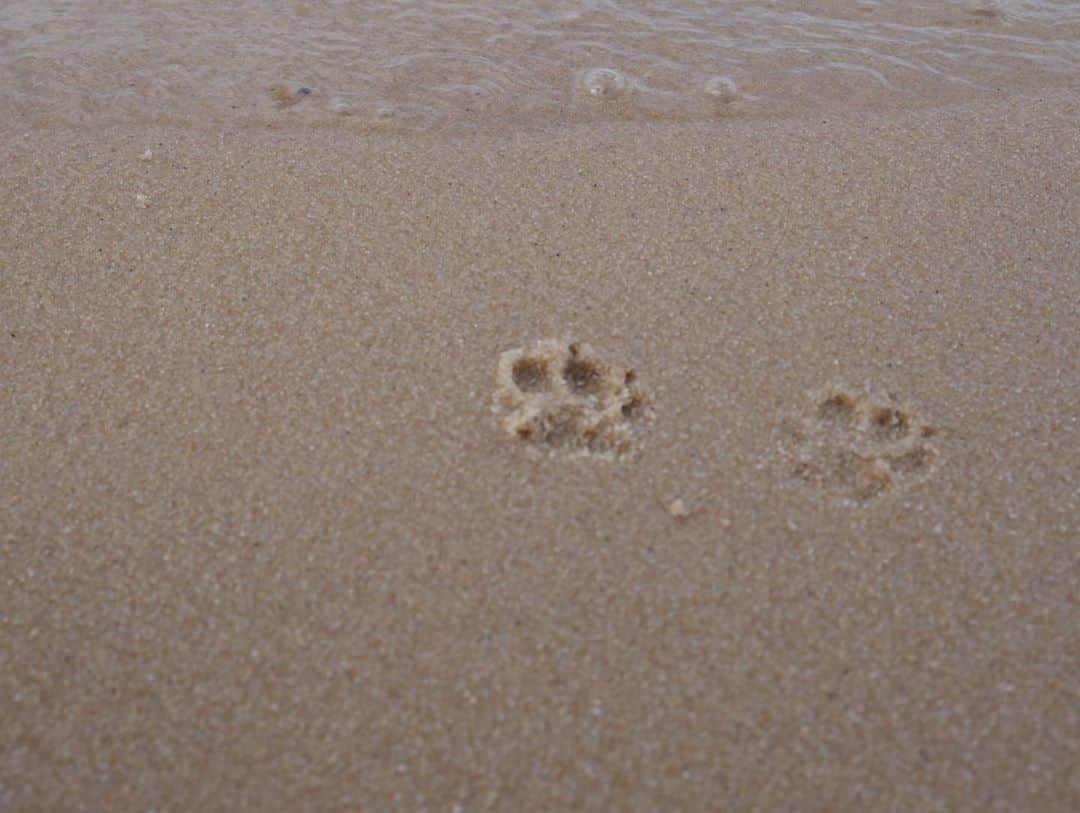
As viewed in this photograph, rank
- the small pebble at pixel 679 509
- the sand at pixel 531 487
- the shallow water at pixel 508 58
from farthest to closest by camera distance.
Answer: the shallow water at pixel 508 58
the small pebble at pixel 679 509
the sand at pixel 531 487

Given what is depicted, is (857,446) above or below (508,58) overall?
below

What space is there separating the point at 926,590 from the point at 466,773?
0.82 m

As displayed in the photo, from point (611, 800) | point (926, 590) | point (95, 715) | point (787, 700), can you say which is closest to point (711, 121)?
point (926, 590)

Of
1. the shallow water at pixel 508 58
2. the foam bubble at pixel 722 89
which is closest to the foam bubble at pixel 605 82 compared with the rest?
the shallow water at pixel 508 58

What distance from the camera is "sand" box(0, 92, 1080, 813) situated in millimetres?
1388

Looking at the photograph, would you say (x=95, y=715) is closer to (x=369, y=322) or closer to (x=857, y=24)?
(x=369, y=322)

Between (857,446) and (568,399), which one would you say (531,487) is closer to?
(568,399)

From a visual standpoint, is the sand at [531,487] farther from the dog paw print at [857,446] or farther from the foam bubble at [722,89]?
the foam bubble at [722,89]

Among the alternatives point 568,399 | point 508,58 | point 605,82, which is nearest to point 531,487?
point 568,399

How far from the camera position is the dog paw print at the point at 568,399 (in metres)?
1.79

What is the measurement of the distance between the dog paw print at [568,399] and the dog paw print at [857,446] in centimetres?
32

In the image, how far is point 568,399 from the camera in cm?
185

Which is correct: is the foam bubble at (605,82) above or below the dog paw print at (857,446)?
above

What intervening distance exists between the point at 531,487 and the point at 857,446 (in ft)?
2.07
